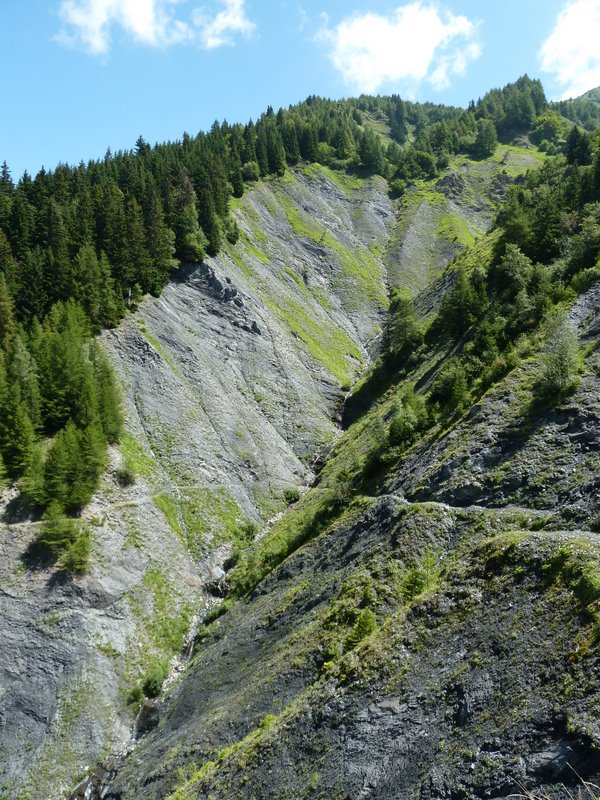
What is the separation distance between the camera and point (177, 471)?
165 ft

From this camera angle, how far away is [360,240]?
110 meters

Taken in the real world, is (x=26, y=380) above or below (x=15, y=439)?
above

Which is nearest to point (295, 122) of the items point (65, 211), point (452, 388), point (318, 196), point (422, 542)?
point (318, 196)

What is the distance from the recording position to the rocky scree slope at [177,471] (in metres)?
32.8

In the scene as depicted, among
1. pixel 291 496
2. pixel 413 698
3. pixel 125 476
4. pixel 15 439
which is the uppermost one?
pixel 15 439

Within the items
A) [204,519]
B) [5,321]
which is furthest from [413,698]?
[5,321]

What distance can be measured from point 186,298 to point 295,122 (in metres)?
93.5

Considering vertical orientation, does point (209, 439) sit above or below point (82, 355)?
below

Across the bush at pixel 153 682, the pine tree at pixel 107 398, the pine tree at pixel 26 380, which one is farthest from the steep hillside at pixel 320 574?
the pine tree at pixel 26 380

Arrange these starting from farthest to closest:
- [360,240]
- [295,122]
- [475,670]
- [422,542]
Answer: [295,122] → [360,240] → [422,542] → [475,670]

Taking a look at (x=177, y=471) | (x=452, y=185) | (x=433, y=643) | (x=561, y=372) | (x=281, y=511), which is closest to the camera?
(x=433, y=643)

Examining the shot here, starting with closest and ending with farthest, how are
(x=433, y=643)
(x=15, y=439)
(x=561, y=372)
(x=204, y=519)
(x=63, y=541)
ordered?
(x=433, y=643) → (x=561, y=372) → (x=63, y=541) → (x=15, y=439) → (x=204, y=519)

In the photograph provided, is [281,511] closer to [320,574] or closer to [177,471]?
[177,471]

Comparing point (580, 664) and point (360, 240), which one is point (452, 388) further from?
point (360, 240)
